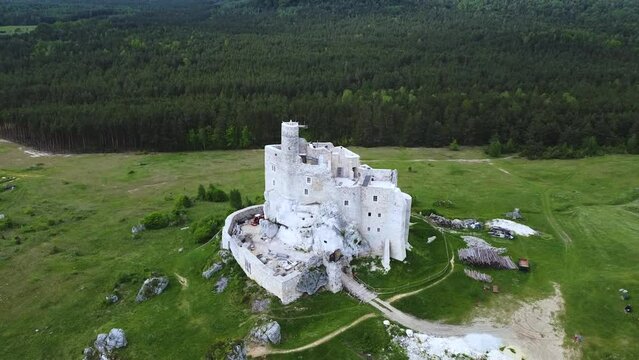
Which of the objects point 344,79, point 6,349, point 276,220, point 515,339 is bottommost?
point 6,349

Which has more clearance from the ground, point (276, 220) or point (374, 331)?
point (276, 220)

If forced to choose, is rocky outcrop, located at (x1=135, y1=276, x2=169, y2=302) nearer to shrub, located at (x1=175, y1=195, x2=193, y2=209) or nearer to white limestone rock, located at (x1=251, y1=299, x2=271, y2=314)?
white limestone rock, located at (x1=251, y1=299, x2=271, y2=314)

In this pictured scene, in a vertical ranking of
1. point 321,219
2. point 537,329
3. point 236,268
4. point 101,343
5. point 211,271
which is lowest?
point 101,343

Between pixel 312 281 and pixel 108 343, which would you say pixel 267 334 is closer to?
pixel 312 281

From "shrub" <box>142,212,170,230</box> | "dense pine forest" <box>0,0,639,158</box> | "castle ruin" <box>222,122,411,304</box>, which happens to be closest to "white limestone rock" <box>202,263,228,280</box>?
"castle ruin" <box>222,122,411,304</box>

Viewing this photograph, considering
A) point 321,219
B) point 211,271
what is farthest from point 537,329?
point 211,271

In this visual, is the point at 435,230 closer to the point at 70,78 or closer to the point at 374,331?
the point at 374,331

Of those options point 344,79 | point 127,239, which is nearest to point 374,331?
point 127,239

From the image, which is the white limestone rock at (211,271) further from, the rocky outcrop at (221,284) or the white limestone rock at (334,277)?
the white limestone rock at (334,277)
